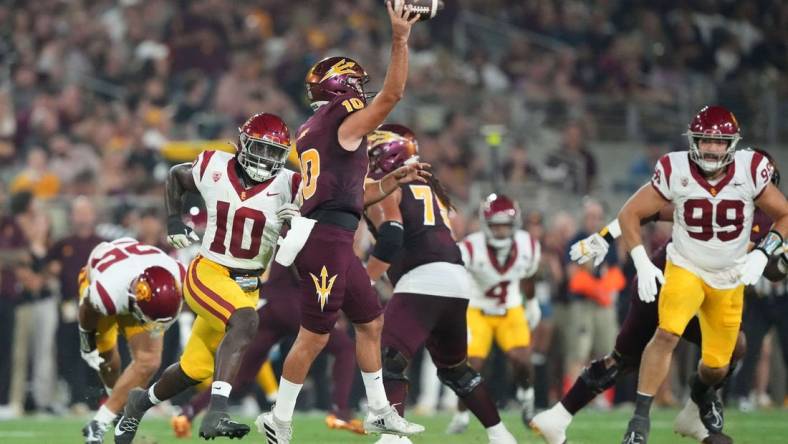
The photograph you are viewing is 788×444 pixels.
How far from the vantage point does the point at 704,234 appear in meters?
8.45

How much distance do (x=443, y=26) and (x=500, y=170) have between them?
3.27 m

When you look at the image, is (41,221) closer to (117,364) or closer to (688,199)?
(117,364)

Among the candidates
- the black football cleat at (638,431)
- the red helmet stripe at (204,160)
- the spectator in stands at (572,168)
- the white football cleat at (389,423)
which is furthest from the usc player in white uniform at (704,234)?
the spectator in stands at (572,168)

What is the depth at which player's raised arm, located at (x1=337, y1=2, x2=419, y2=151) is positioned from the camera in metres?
7.37

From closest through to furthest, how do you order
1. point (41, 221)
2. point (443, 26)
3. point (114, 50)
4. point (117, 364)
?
point (117, 364) → point (41, 221) → point (114, 50) → point (443, 26)

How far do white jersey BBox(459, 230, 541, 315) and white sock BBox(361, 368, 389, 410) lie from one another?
378 cm

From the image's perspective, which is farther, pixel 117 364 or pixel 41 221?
pixel 41 221

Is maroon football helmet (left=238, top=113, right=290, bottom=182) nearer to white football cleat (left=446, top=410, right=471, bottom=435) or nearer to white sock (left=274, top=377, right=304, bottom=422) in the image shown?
white sock (left=274, top=377, right=304, bottom=422)

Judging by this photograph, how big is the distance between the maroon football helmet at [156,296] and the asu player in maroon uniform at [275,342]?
205 centimetres

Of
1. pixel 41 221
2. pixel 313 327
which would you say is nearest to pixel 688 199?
pixel 313 327

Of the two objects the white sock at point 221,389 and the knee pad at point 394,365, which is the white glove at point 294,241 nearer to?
the white sock at point 221,389

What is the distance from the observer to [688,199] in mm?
8391

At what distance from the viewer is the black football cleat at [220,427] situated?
7406 millimetres

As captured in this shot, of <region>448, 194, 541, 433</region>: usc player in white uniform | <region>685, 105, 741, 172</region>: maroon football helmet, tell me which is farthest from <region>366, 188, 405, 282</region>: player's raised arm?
<region>448, 194, 541, 433</region>: usc player in white uniform
